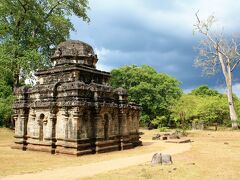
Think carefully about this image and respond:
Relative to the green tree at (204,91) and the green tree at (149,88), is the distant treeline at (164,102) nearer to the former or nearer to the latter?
the green tree at (149,88)

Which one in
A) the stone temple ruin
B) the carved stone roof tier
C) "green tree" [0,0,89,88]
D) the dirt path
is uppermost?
"green tree" [0,0,89,88]

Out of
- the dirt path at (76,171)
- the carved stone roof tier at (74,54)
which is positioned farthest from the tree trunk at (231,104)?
the dirt path at (76,171)

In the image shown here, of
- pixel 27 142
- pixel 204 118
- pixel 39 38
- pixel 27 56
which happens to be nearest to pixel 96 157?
pixel 27 142

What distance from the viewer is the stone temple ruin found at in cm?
1645

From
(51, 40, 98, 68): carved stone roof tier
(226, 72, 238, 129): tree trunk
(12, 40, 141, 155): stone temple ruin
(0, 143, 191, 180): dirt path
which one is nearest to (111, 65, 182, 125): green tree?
(226, 72, 238, 129): tree trunk

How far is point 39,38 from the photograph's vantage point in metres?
30.6

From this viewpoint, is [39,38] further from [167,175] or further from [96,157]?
[167,175]

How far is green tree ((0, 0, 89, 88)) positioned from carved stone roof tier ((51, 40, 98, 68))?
7546mm

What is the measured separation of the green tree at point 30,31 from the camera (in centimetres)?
2688

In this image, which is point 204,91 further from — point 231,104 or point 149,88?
point 231,104

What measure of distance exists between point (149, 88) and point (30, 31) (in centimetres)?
1879

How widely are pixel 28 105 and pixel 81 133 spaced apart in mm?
4447

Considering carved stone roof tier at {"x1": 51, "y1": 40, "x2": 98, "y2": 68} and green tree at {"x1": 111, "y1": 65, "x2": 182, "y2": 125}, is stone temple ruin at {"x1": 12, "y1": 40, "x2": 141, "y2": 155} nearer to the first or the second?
carved stone roof tier at {"x1": 51, "y1": 40, "x2": 98, "y2": 68}

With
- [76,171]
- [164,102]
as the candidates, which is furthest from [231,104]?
[76,171]
